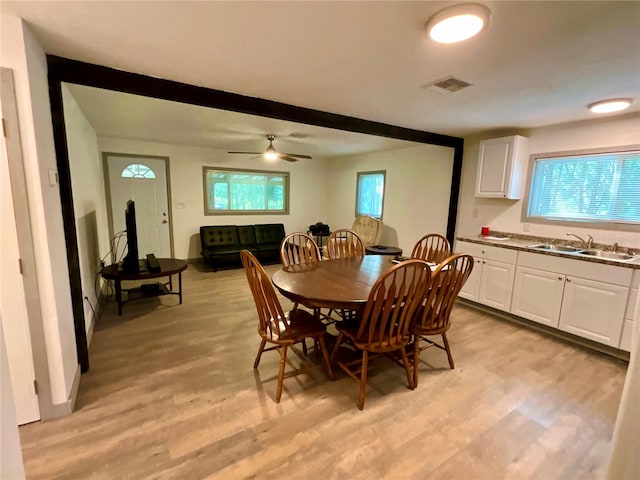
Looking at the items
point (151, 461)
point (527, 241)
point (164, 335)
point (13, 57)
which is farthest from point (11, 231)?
point (527, 241)

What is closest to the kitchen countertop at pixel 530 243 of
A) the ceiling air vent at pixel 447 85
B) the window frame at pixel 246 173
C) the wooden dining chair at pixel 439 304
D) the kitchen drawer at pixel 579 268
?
the kitchen drawer at pixel 579 268

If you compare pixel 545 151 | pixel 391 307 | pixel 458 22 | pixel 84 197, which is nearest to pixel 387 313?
pixel 391 307

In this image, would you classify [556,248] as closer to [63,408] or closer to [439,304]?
[439,304]

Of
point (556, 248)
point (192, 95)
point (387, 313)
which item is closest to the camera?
point (387, 313)

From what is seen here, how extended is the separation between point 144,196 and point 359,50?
4.95 m

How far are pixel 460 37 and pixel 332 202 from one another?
19.4 ft

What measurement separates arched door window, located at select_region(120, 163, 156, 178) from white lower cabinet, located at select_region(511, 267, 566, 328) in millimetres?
5825

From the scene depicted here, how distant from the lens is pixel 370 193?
638cm

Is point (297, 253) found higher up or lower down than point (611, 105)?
lower down

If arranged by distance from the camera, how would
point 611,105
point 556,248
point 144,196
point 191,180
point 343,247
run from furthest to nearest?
1. point 191,180
2. point 144,196
3. point 343,247
4. point 556,248
5. point 611,105

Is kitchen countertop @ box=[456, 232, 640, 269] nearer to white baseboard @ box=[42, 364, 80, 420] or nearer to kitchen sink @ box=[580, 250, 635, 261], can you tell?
kitchen sink @ box=[580, 250, 635, 261]

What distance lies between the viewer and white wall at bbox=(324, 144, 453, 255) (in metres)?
4.86

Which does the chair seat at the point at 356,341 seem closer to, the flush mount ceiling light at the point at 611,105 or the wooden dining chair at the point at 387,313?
the wooden dining chair at the point at 387,313

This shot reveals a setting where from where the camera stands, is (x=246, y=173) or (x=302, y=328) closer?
(x=302, y=328)
